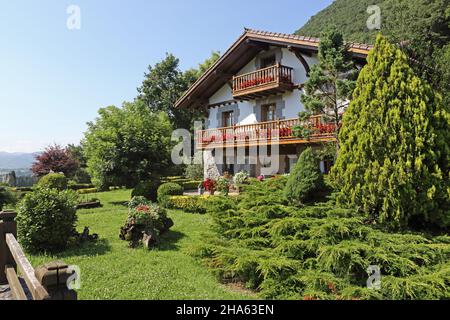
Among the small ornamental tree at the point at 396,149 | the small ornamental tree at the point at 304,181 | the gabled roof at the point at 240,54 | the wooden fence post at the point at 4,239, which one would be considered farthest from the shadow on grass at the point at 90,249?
the gabled roof at the point at 240,54

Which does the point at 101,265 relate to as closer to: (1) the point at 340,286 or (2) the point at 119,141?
(1) the point at 340,286

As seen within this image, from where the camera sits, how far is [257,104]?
18719 mm

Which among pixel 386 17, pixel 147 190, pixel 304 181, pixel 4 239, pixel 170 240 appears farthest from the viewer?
pixel 386 17

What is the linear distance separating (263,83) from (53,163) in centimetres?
2120

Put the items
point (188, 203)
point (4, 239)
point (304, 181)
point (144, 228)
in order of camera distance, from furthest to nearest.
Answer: point (188, 203) < point (144, 228) < point (304, 181) < point (4, 239)

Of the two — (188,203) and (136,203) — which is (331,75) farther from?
(136,203)

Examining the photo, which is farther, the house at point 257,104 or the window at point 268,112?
the window at point 268,112

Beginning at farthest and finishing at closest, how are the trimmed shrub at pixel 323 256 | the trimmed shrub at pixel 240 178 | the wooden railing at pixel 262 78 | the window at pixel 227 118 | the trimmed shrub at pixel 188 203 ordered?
the window at pixel 227 118 → the trimmed shrub at pixel 240 178 → the wooden railing at pixel 262 78 → the trimmed shrub at pixel 188 203 → the trimmed shrub at pixel 323 256

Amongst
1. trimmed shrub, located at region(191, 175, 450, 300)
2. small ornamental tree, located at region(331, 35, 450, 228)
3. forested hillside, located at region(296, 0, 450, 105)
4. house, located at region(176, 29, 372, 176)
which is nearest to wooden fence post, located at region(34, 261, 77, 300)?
trimmed shrub, located at region(191, 175, 450, 300)

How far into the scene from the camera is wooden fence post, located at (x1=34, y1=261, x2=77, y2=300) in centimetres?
269

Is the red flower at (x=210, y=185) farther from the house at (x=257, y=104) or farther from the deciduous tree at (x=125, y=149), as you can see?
the house at (x=257, y=104)

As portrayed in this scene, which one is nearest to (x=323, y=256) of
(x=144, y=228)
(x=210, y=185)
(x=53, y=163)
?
(x=144, y=228)

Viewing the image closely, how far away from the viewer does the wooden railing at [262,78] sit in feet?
53.0

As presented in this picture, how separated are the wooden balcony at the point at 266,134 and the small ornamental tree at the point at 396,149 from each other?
16.3ft
